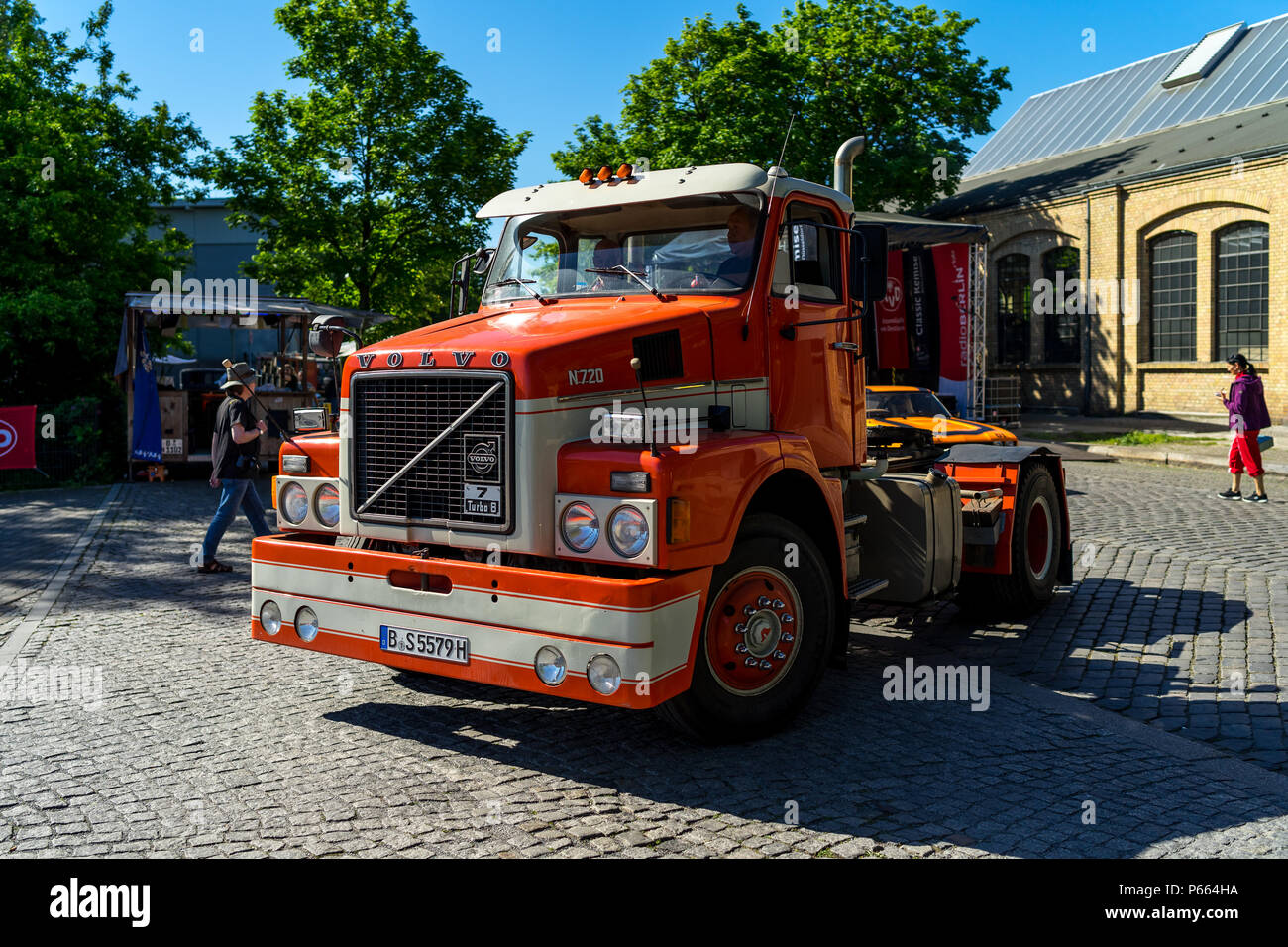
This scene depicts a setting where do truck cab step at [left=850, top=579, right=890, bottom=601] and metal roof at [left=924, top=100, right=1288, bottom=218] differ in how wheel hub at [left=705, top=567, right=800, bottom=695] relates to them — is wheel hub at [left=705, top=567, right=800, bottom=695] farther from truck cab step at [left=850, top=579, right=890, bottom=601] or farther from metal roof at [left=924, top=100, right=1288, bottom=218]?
metal roof at [left=924, top=100, right=1288, bottom=218]

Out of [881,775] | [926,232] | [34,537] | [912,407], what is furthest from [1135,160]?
[881,775]

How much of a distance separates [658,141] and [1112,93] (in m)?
17.3

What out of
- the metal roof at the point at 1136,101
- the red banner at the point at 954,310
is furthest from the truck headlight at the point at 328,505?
the metal roof at the point at 1136,101

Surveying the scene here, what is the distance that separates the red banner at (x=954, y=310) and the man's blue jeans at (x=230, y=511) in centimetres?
1436

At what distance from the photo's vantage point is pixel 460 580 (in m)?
4.96

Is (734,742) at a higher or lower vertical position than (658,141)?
lower

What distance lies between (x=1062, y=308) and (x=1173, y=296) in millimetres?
4071

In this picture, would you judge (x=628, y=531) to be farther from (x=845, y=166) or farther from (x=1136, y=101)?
(x=1136, y=101)

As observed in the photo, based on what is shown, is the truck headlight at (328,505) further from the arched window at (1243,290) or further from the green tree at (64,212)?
the arched window at (1243,290)

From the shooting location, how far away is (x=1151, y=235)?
3112cm

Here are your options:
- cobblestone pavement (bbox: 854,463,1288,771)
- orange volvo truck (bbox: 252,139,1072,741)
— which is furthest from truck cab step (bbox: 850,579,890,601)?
cobblestone pavement (bbox: 854,463,1288,771)
